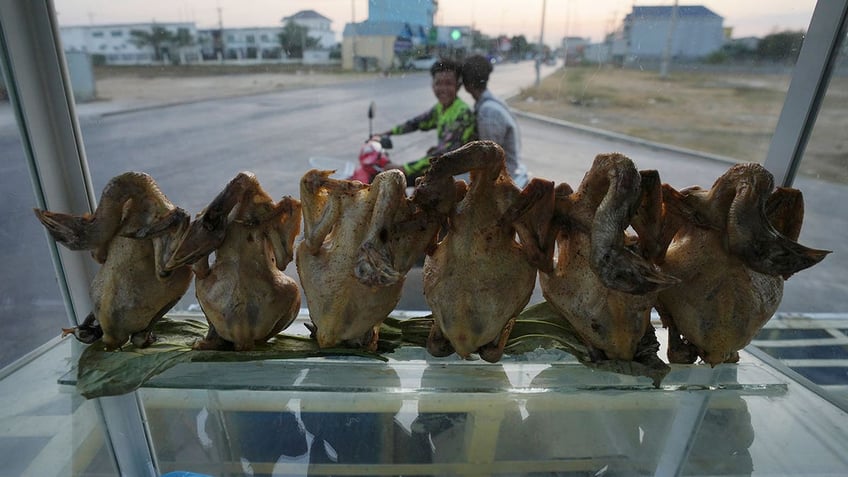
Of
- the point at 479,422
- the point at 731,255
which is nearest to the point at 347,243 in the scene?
the point at 479,422

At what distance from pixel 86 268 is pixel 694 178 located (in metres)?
3.28

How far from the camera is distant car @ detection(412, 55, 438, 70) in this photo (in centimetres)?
169

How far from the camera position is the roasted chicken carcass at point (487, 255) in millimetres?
1006

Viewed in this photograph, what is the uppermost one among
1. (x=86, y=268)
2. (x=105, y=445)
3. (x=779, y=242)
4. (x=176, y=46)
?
(x=176, y=46)

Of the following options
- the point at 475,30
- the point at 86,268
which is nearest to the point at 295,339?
the point at 86,268

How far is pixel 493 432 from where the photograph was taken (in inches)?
47.3

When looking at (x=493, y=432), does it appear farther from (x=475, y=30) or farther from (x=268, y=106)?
(x=268, y=106)

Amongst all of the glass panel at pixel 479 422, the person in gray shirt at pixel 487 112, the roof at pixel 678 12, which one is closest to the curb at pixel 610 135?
the person in gray shirt at pixel 487 112

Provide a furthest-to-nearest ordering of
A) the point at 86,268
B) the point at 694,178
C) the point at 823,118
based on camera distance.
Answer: the point at 694,178
the point at 86,268
the point at 823,118

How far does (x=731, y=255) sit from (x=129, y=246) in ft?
4.20

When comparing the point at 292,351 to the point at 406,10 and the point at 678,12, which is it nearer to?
the point at 406,10

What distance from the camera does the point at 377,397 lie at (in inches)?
49.8

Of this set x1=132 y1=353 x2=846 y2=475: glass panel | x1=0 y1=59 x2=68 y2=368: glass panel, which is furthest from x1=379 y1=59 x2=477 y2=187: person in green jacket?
x1=0 y1=59 x2=68 y2=368: glass panel

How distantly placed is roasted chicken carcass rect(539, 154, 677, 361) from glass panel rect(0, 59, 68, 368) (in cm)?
141
